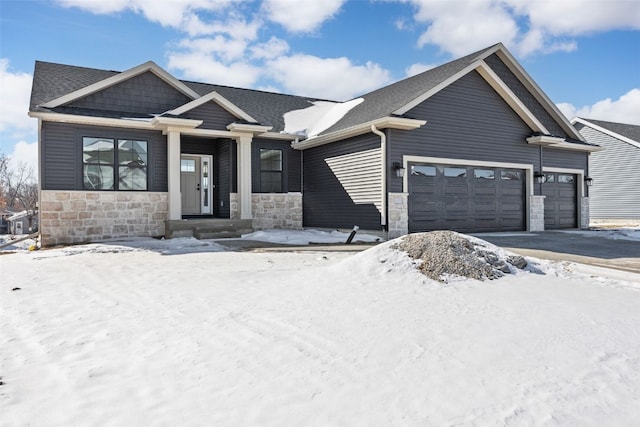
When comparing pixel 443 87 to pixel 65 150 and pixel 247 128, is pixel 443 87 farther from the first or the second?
pixel 65 150

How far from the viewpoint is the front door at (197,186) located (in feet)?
47.5

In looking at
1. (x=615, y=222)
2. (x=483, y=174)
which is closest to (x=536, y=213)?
(x=483, y=174)

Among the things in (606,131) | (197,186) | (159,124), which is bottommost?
(197,186)

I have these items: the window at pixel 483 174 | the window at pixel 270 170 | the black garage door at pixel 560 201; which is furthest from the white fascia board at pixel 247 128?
the black garage door at pixel 560 201

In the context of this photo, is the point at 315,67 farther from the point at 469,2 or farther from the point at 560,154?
the point at 560,154

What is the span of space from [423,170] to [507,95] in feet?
13.6

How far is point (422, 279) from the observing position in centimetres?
566

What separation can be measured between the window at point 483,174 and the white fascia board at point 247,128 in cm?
656

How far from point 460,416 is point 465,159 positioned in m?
12.1

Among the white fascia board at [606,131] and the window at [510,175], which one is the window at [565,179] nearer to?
the window at [510,175]

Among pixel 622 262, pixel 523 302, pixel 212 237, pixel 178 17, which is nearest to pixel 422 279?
pixel 523 302

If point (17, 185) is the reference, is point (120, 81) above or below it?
above

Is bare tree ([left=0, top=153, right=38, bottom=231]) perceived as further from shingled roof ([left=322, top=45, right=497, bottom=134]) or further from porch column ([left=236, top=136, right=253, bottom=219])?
shingled roof ([left=322, top=45, right=497, bottom=134])

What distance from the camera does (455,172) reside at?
1346cm
